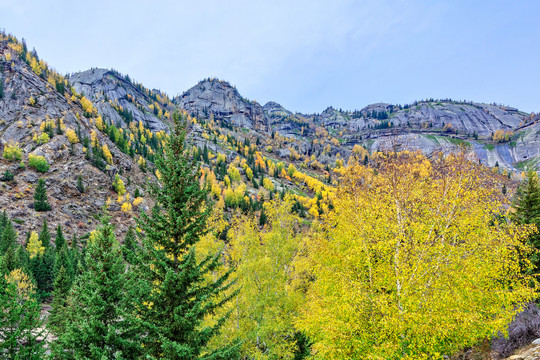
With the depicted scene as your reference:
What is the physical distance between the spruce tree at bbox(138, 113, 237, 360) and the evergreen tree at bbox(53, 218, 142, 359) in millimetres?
1115

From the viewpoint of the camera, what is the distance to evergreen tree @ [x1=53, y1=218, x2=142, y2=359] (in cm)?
1026

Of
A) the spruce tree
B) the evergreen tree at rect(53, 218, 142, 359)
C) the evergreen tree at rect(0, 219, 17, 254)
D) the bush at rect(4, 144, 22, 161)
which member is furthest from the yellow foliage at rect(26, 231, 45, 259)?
the spruce tree

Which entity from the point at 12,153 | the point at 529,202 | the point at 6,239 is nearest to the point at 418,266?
the point at 529,202

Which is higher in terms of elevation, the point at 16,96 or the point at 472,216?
the point at 16,96

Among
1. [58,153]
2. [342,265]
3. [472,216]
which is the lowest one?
[342,265]

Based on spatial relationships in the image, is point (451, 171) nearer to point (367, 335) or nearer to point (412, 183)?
point (412, 183)

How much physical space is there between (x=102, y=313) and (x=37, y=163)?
358 feet

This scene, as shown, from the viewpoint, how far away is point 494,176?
10.9 meters

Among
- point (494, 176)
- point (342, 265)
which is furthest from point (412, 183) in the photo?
point (342, 265)

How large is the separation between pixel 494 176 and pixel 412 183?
10.8 ft

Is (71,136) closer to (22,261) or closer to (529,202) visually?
(22,261)

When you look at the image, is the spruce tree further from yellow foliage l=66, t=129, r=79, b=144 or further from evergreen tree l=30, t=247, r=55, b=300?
yellow foliage l=66, t=129, r=79, b=144

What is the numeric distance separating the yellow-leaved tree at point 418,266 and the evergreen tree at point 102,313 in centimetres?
766

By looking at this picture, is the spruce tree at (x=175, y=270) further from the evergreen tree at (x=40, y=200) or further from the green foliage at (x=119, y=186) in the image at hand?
the green foliage at (x=119, y=186)
